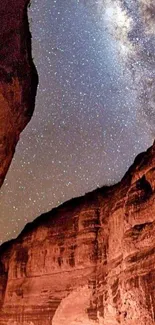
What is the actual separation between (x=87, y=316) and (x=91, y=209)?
10.5 feet

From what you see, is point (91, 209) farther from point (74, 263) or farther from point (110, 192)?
point (74, 263)

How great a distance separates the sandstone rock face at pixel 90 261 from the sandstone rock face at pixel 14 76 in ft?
10.7

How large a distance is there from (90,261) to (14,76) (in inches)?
223

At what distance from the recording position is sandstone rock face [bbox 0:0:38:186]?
30.2 ft

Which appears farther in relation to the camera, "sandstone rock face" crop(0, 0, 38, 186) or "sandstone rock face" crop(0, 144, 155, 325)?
"sandstone rock face" crop(0, 0, 38, 186)

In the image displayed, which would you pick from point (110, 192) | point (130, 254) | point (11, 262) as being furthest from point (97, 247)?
point (11, 262)

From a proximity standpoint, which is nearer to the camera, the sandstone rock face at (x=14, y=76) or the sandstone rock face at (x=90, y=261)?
the sandstone rock face at (x=90, y=261)

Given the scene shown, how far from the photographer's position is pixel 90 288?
35.0 feet

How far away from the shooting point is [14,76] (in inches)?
374

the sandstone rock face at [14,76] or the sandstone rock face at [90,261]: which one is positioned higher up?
the sandstone rock face at [14,76]

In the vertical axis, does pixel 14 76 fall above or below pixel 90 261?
above

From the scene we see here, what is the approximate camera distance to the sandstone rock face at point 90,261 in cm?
818

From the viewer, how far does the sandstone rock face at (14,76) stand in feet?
30.2

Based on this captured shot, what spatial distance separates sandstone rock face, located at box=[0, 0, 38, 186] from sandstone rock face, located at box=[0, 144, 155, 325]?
10.7ft
